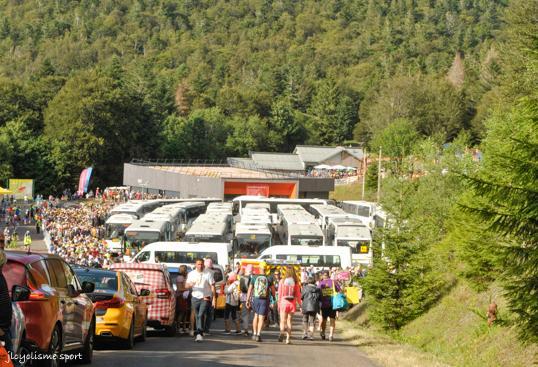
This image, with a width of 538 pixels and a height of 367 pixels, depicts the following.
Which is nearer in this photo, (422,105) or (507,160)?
(507,160)

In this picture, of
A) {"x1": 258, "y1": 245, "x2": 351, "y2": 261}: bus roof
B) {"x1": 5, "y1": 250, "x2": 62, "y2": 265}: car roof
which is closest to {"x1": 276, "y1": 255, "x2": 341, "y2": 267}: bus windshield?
{"x1": 258, "y1": 245, "x2": 351, "y2": 261}: bus roof

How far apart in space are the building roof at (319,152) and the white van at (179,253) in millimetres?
98762

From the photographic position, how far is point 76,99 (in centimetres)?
11312

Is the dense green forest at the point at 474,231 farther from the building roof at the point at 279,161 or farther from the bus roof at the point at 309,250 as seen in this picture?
the building roof at the point at 279,161

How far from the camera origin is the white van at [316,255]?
1870 inches

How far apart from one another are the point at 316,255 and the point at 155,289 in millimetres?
26981

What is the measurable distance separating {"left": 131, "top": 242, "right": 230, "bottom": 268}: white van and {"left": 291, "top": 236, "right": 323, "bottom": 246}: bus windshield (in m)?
Result: 10.2

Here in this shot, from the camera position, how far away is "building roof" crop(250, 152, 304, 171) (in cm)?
13688

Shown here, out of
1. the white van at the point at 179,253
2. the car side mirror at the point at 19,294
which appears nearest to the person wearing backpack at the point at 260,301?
the car side mirror at the point at 19,294

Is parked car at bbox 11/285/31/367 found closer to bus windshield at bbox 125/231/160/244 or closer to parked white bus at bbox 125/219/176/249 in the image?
parked white bus at bbox 125/219/176/249

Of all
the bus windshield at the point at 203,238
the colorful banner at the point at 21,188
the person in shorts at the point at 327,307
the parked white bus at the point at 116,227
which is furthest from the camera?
the colorful banner at the point at 21,188

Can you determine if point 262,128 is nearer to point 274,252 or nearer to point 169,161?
point 169,161

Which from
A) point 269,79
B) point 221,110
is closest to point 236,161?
point 221,110

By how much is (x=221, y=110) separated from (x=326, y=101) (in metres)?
17.6
